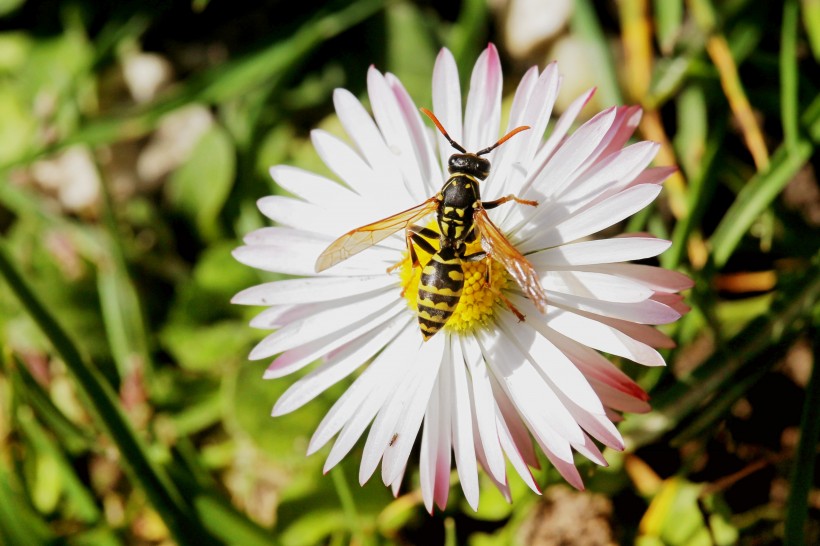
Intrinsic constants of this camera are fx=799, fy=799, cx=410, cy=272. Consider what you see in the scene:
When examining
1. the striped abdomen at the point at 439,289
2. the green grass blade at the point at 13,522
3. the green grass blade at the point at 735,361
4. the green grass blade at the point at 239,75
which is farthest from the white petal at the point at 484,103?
the green grass blade at the point at 13,522

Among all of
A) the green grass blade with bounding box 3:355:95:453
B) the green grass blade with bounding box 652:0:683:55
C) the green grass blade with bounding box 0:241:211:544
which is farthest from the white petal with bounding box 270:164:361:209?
the green grass blade with bounding box 652:0:683:55

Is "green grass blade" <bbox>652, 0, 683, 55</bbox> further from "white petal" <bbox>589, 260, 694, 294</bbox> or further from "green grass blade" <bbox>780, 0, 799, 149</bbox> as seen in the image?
"white petal" <bbox>589, 260, 694, 294</bbox>

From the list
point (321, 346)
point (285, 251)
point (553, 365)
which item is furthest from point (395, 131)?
point (553, 365)

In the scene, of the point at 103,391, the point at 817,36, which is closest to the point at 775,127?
the point at 817,36

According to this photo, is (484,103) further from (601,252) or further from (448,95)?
(601,252)

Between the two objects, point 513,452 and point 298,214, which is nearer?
point 513,452

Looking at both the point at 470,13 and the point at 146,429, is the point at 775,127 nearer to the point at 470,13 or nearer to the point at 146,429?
the point at 470,13
